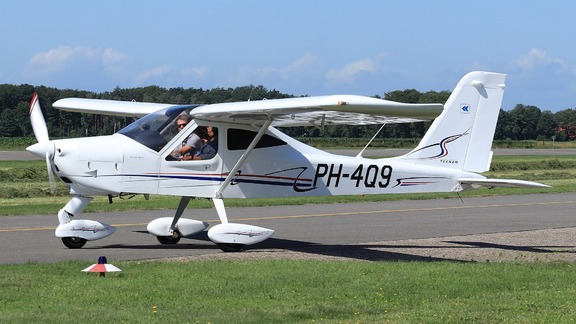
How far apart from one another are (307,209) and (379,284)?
492 inches

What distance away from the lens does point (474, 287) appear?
36.4 feet

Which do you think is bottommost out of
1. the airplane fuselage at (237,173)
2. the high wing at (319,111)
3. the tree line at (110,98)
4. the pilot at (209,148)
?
the tree line at (110,98)

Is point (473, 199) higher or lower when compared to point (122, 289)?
lower

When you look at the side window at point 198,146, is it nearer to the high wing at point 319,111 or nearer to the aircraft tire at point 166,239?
the high wing at point 319,111

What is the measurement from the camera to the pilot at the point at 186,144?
1520 cm

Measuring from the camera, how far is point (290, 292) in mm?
10477

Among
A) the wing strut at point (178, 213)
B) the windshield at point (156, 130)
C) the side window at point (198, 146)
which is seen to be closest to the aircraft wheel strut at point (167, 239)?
the wing strut at point (178, 213)

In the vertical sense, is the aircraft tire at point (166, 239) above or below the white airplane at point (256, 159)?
below

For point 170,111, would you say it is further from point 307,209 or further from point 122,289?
point 307,209

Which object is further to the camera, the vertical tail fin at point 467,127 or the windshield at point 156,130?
the vertical tail fin at point 467,127

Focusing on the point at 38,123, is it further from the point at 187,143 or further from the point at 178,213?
the point at 178,213

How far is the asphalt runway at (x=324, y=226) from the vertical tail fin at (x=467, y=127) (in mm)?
1886

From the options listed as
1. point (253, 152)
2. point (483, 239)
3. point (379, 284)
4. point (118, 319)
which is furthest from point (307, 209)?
point (118, 319)

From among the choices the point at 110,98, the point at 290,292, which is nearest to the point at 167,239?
the point at 290,292
